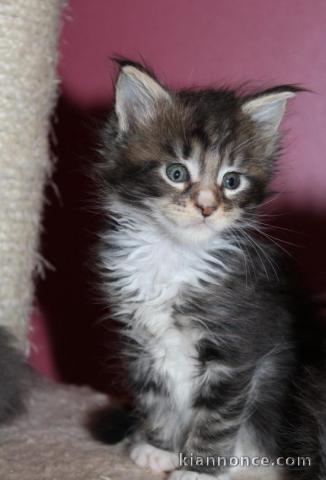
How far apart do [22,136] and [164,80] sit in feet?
1.90

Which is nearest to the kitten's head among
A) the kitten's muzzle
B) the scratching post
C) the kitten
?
the kitten's muzzle

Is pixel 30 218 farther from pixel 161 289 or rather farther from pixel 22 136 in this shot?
pixel 161 289

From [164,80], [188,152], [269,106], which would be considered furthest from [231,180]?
[164,80]

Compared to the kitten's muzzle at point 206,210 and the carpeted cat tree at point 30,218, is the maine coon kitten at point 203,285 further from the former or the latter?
the carpeted cat tree at point 30,218

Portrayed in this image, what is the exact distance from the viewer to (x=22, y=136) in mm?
2059

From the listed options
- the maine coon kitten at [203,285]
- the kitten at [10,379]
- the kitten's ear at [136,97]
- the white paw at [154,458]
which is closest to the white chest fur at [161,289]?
the maine coon kitten at [203,285]

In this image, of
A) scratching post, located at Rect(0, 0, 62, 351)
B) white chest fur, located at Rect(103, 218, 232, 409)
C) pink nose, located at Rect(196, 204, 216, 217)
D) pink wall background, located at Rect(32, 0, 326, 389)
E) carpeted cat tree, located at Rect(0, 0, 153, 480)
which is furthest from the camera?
pink wall background, located at Rect(32, 0, 326, 389)

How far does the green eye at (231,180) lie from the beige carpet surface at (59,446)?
0.72 m

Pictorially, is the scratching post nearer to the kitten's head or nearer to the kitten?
the kitten

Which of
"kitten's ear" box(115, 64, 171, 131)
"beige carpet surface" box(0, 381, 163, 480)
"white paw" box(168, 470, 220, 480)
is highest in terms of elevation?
"kitten's ear" box(115, 64, 171, 131)

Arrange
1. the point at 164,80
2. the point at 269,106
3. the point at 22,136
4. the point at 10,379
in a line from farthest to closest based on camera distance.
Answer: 1. the point at 164,80
2. the point at 22,136
3. the point at 10,379
4. the point at 269,106

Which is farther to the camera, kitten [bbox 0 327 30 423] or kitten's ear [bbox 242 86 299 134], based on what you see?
kitten [bbox 0 327 30 423]

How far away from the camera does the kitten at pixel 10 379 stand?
191 cm

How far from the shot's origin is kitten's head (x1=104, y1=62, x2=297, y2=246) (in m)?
1.66
